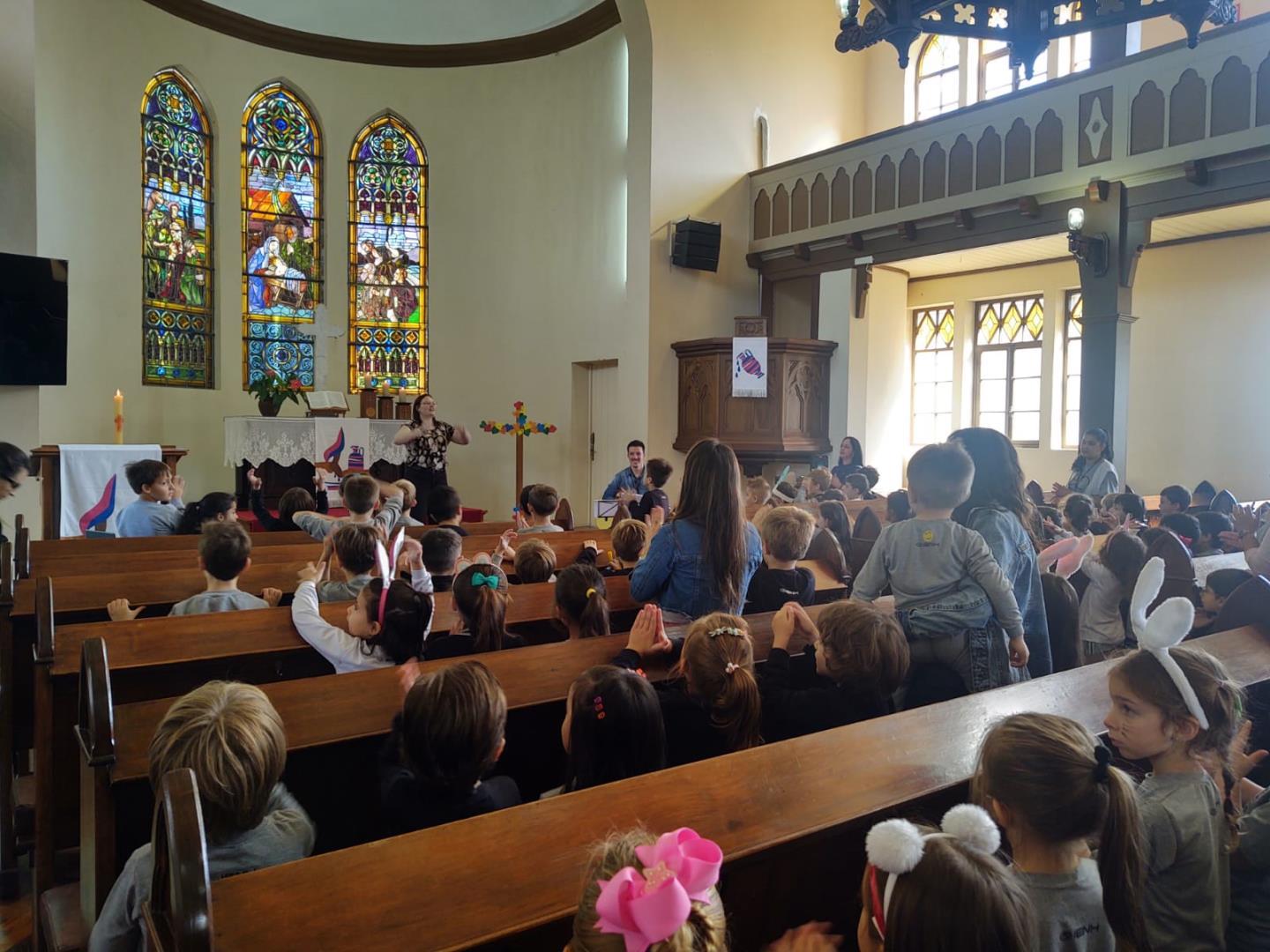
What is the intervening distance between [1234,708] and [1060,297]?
37.2ft

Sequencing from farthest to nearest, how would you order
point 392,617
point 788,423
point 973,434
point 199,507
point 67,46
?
point 788,423 < point 67,46 < point 199,507 < point 973,434 < point 392,617

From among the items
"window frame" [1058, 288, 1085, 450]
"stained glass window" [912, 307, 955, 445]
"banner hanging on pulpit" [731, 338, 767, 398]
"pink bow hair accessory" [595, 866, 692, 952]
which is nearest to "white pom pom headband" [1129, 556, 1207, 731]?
"pink bow hair accessory" [595, 866, 692, 952]

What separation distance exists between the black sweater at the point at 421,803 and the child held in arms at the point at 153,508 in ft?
12.4

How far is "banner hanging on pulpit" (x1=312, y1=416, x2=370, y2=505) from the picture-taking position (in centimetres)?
942

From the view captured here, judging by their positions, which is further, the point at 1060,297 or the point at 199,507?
the point at 1060,297

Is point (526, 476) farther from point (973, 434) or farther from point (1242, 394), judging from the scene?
point (973, 434)

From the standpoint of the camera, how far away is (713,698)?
2.19 m

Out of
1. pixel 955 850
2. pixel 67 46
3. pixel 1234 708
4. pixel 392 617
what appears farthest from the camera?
pixel 67 46

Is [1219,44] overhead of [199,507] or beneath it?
overhead

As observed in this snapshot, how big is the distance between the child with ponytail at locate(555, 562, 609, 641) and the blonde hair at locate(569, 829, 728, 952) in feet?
6.09

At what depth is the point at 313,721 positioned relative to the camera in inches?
86.0

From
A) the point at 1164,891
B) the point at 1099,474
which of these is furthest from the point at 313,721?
the point at 1099,474

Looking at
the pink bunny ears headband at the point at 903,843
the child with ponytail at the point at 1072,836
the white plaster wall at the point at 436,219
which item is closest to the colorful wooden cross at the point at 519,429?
the white plaster wall at the point at 436,219

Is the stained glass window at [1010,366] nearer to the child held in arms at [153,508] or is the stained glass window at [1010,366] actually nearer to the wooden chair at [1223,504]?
the wooden chair at [1223,504]
